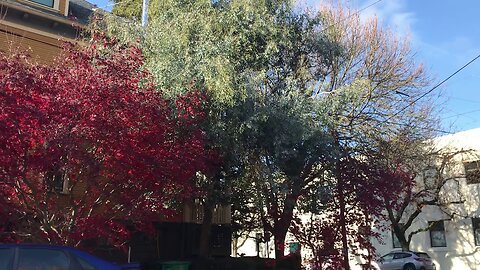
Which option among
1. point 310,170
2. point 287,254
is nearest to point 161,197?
point 310,170

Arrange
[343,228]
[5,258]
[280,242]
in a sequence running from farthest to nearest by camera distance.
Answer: [280,242]
[343,228]
[5,258]

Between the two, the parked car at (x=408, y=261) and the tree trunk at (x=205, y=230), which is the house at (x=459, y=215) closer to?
→ the parked car at (x=408, y=261)

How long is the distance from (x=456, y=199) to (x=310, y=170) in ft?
61.7

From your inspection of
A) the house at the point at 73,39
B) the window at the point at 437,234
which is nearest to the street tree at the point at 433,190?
the window at the point at 437,234

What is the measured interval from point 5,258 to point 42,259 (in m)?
0.47

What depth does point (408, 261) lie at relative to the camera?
1068 inches

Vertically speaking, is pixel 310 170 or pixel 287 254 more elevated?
pixel 310 170

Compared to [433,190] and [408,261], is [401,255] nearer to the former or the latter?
[408,261]

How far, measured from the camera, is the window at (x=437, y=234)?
98.3ft

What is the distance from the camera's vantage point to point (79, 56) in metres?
9.34

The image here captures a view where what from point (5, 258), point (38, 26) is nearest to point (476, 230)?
point (38, 26)

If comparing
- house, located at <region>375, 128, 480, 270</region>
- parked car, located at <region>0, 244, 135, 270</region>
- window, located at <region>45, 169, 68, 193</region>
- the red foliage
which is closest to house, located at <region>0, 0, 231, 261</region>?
window, located at <region>45, 169, 68, 193</region>

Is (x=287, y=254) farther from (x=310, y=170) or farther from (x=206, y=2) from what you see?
(x=206, y=2)

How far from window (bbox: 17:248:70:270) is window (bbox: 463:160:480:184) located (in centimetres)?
2608
